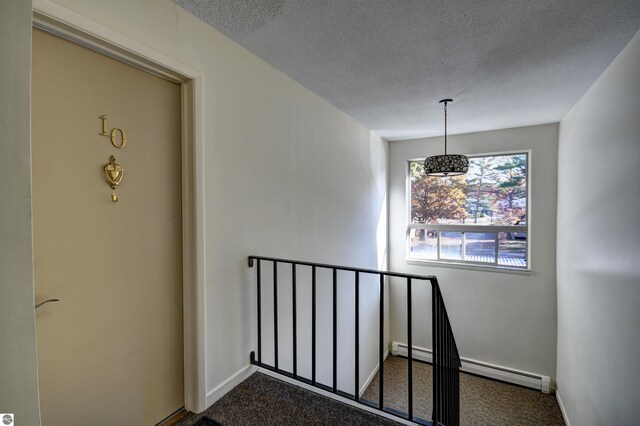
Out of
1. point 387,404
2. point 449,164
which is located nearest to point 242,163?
point 449,164

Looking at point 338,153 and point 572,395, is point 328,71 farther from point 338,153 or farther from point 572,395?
point 572,395

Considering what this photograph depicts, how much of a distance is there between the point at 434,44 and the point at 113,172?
1925 mm

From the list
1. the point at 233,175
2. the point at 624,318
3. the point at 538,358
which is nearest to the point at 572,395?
the point at 538,358

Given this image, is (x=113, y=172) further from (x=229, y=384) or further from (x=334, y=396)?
(x=334, y=396)

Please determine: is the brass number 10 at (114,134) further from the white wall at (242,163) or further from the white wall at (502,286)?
the white wall at (502,286)

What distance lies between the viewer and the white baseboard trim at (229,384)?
1.69 metres

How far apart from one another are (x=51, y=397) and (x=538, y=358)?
4.71 meters

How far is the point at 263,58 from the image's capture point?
2.07 m

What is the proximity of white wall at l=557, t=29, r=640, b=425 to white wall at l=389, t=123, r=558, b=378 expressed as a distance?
0.54 meters

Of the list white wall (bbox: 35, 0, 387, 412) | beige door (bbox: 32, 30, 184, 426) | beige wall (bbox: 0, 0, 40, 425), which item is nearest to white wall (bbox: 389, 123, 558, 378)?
white wall (bbox: 35, 0, 387, 412)

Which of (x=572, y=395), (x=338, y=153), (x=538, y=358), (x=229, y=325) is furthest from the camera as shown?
(x=538, y=358)

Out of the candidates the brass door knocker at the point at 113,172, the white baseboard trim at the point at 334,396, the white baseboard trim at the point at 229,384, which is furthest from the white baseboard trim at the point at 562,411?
the brass door knocker at the point at 113,172

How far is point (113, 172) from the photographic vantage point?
1331 mm

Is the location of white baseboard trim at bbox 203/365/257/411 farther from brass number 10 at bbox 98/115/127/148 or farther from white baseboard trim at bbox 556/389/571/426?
white baseboard trim at bbox 556/389/571/426
